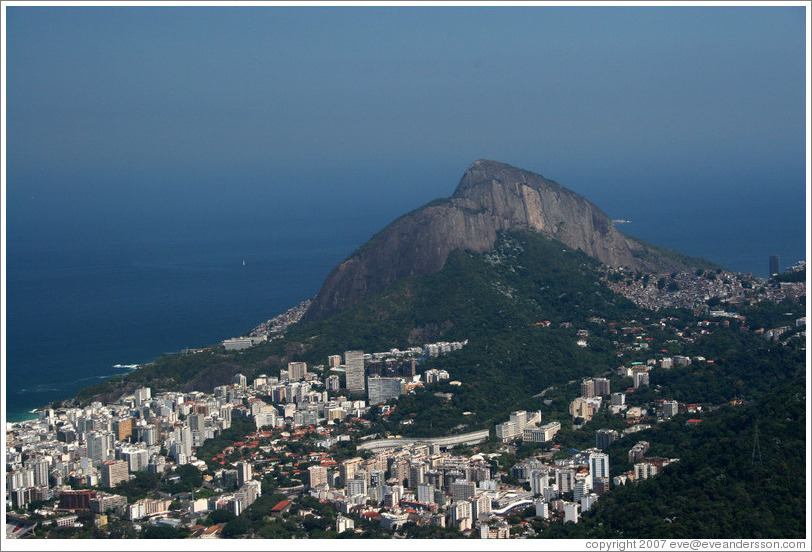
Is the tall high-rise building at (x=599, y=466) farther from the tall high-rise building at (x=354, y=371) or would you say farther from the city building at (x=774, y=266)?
the city building at (x=774, y=266)

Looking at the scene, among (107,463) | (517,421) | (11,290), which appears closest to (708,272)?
(517,421)

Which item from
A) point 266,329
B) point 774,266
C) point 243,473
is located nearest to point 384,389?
point 243,473

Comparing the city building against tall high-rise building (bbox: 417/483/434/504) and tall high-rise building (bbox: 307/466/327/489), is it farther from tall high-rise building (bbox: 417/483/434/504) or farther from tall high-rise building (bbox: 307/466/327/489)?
tall high-rise building (bbox: 417/483/434/504)

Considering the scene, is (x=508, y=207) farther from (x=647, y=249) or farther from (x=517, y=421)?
(x=517, y=421)

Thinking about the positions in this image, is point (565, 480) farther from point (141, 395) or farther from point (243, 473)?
point (141, 395)

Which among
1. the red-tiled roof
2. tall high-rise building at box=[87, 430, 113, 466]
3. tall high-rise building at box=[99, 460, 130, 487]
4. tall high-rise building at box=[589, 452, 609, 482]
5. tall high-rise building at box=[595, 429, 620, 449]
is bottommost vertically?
the red-tiled roof

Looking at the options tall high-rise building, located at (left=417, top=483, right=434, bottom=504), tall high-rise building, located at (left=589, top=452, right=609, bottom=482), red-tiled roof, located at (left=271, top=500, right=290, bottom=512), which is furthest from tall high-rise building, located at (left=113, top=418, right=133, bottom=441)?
tall high-rise building, located at (left=589, top=452, right=609, bottom=482)
